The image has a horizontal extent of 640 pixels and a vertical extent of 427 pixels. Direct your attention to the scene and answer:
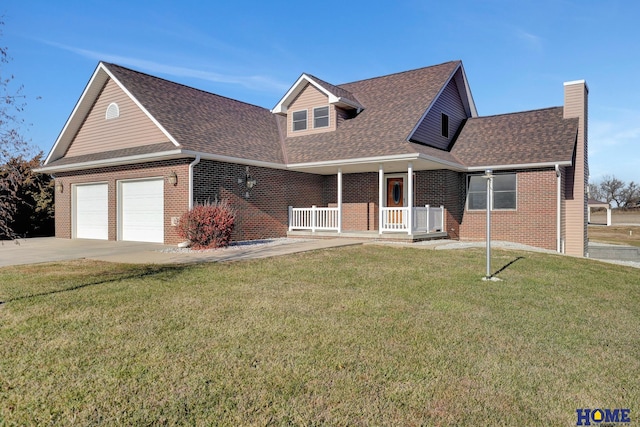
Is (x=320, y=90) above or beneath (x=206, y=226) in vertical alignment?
above

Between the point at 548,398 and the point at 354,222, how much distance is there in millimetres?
15076

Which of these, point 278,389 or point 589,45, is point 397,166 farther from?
point 278,389

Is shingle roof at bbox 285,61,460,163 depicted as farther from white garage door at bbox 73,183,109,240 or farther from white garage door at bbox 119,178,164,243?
white garage door at bbox 73,183,109,240

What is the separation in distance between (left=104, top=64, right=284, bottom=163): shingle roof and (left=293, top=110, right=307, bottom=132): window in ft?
3.19

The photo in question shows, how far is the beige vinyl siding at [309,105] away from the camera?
60.8 ft

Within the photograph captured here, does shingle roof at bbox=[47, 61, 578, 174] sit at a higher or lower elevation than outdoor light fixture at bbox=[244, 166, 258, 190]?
higher

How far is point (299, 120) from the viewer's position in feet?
63.8

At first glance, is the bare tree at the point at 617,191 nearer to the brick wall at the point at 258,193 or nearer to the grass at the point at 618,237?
the grass at the point at 618,237

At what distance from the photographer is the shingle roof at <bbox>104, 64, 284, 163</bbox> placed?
14.7m

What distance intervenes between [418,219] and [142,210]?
10016 millimetres

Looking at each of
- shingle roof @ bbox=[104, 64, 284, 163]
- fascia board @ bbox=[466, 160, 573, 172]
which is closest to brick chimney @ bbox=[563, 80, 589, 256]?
fascia board @ bbox=[466, 160, 573, 172]

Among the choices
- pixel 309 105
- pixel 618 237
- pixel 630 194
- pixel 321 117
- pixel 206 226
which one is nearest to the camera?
pixel 206 226

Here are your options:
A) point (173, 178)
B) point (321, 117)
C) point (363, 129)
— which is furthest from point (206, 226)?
point (321, 117)
